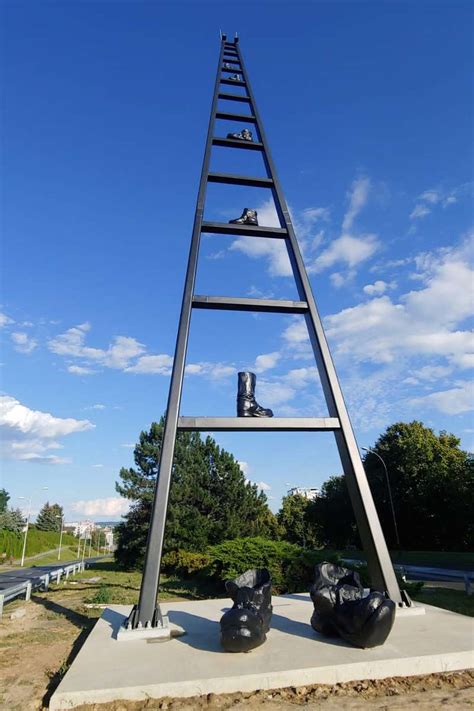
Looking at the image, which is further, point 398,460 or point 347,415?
point 398,460

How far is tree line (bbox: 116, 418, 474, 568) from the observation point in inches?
893

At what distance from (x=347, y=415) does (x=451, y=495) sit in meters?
30.5

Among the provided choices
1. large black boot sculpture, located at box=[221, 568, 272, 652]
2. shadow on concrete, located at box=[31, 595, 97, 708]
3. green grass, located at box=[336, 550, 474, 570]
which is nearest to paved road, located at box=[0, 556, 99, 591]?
shadow on concrete, located at box=[31, 595, 97, 708]

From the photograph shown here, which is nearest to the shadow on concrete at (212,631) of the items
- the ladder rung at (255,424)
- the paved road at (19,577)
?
the ladder rung at (255,424)

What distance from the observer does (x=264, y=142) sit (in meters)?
9.31

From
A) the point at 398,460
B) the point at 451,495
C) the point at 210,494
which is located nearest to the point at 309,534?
the point at 398,460

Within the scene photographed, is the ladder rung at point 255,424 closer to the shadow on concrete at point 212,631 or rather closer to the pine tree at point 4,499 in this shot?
the shadow on concrete at point 212,631

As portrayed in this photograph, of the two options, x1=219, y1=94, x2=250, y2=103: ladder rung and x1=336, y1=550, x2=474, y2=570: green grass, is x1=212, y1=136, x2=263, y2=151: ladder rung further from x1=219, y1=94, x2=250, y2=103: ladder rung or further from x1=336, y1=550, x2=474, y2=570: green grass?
x1=336, y1=550, x2=474, y2=570: green grass

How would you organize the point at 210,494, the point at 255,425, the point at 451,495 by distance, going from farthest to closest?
the point at 451,495
the point at 210,494
the point at 255,425

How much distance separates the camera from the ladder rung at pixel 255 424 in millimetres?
6129

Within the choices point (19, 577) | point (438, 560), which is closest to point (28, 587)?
point (19, 577)

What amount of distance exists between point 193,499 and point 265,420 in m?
18.3

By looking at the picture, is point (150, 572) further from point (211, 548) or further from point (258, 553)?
point (211, 548)

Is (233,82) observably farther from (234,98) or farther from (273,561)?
(273,561)
